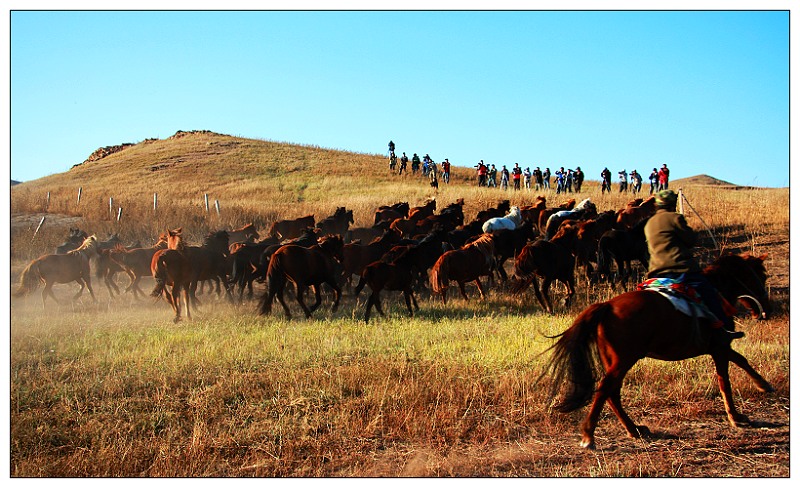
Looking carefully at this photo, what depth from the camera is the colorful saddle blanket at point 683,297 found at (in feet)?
20.7

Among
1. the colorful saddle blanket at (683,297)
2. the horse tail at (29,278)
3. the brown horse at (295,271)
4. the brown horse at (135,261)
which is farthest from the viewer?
the brown horse at (135,261)

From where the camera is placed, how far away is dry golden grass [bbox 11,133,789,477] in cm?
604

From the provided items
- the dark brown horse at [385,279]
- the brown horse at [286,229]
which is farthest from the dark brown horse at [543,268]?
the brown horse at [286,229]

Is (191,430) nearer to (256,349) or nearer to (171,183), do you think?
(256,349)

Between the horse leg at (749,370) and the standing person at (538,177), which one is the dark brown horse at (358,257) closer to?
the horse leg at (749,370)

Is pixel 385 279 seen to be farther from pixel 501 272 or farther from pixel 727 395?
pixel 727 395

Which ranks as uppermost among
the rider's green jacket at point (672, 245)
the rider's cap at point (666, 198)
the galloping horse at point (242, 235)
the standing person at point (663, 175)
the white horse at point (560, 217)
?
the standing person at point (663, 175)

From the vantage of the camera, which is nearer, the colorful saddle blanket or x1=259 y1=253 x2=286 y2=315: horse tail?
the colorful saddle blanket

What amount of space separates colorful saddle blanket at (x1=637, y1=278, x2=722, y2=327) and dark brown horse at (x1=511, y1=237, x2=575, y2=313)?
6390 millimetres

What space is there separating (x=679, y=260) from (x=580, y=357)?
1528 millimetres

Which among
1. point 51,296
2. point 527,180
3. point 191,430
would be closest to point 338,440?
point 191,430

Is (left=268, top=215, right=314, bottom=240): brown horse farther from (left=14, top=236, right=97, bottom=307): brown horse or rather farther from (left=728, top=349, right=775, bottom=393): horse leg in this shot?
(left=728, top=349, right=775, bottom=393): horse leg

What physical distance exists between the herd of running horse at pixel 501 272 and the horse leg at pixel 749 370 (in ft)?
0.04

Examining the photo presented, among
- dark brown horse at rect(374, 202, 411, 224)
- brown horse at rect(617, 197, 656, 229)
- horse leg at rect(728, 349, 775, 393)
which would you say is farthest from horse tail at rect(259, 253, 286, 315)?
dark brown horse at rect(374, 202, 411, 224)
